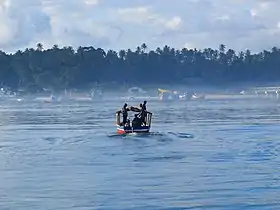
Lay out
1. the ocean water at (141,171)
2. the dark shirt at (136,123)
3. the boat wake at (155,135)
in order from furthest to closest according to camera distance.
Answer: the dark shirt at (136,123), the boat wake at (155,135), the ocean water at (141,171)

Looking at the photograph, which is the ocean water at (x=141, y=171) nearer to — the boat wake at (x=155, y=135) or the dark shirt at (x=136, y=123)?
Answer: the boat wake at (x=155, y=135)

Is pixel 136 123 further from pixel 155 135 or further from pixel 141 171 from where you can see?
pixel 141 171

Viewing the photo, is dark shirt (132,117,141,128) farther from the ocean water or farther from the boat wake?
the ocean water

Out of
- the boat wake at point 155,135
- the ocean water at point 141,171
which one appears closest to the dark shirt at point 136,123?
the boat wake at point 155,135

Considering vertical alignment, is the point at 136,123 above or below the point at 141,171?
above

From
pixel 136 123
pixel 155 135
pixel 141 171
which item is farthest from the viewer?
pixel 155 135

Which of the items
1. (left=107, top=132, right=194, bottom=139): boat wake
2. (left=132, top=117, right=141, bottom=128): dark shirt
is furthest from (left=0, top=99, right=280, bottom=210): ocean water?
(left=132, top=117, right=141, bottom=128): dark shirt

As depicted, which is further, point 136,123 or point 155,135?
point 155,135

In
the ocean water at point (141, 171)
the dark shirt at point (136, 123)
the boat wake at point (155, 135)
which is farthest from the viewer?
the dark shirt at point (136, 123)

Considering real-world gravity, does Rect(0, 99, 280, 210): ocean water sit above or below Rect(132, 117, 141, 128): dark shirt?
below

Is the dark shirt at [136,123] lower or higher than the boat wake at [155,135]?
higher

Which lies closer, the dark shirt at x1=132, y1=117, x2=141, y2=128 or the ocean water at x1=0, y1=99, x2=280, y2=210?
the ocean water at x1=0, y1=99, x2=280, y2=210

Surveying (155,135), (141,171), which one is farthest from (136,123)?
(141,171)

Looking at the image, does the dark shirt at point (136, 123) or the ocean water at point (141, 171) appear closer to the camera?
the ocean water at point (141, 171)
